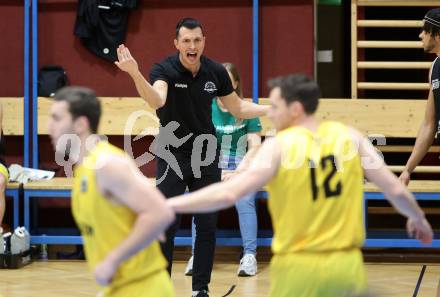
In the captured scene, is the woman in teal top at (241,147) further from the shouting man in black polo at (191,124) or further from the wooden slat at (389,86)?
the shouting man in black polo at (191,124)

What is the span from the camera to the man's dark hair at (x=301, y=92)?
11.8 feet

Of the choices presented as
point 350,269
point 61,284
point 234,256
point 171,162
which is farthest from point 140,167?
point 350,269

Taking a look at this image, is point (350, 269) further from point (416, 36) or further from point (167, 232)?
point (416, 36)

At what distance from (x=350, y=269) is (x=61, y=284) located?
13.3ft

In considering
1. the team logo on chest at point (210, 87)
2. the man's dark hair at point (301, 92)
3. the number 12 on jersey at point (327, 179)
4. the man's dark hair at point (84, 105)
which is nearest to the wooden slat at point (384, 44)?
the team logo on chest at point (210, 87)

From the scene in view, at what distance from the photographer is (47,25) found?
29.0ft

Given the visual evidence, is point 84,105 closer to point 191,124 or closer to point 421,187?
point 191,124

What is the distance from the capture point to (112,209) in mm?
3244

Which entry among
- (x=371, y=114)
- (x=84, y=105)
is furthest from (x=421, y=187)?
(x=84, y=105)

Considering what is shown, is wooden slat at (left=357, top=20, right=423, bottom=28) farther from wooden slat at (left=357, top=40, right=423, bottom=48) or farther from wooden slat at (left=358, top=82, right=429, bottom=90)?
wooden slat at (left=358, top=82, right=429, bottom=90)

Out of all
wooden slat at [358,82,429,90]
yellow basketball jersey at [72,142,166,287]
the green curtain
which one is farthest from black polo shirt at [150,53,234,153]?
the green curtain

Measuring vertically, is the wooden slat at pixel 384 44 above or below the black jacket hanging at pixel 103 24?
below

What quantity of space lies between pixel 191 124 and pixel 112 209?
2.71 metres

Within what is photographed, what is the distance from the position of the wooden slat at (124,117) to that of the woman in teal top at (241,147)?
39.0 inches
